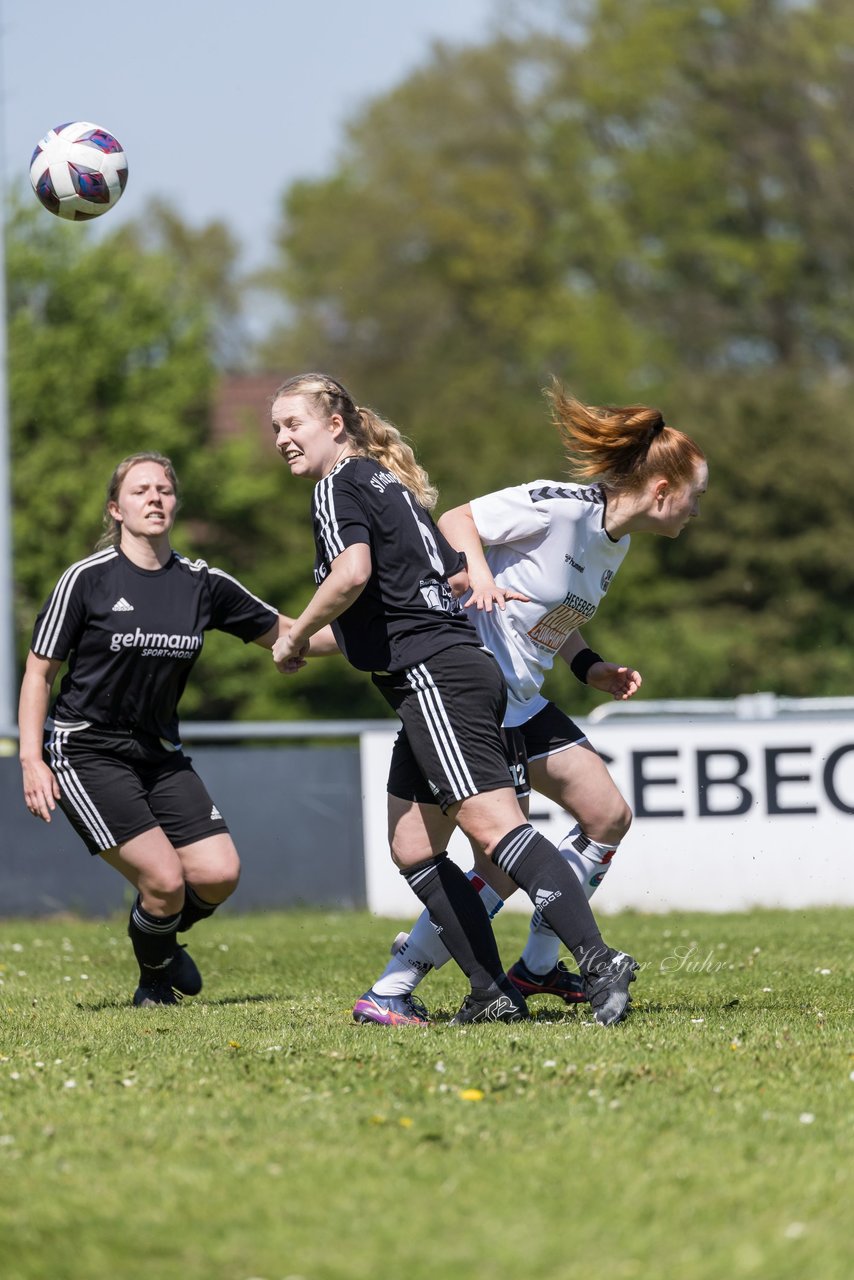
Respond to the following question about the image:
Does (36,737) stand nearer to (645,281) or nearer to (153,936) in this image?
(153,936)

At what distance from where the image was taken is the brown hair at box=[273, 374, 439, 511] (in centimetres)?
607

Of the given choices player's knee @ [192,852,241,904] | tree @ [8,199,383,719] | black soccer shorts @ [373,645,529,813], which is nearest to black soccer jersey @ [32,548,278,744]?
player's knee @ [192,852,241,904]

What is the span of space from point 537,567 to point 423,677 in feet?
2.25

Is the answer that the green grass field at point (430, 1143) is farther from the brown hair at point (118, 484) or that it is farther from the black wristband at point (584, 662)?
the brown hair at point (118, 484)

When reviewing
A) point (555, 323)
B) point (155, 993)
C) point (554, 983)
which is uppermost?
point (555, 323)

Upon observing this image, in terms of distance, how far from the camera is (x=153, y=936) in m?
6.92

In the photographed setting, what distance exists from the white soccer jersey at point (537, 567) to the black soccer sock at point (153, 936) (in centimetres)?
174

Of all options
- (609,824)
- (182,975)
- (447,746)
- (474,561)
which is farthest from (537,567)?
(182,975)

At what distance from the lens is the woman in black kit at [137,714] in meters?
6.77

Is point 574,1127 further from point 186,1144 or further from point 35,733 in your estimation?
point 35,733

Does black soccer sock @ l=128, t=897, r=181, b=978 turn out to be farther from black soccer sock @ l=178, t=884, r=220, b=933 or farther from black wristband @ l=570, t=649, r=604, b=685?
black wristband @ l=570, t=649, r=604, b=685

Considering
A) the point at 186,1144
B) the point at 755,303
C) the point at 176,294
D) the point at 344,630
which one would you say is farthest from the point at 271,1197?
the point at 755,303

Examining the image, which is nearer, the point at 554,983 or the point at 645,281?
the point at 554,983

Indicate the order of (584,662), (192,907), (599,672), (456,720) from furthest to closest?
(192,907) → (584,662) → (599,672) → (456,720)
